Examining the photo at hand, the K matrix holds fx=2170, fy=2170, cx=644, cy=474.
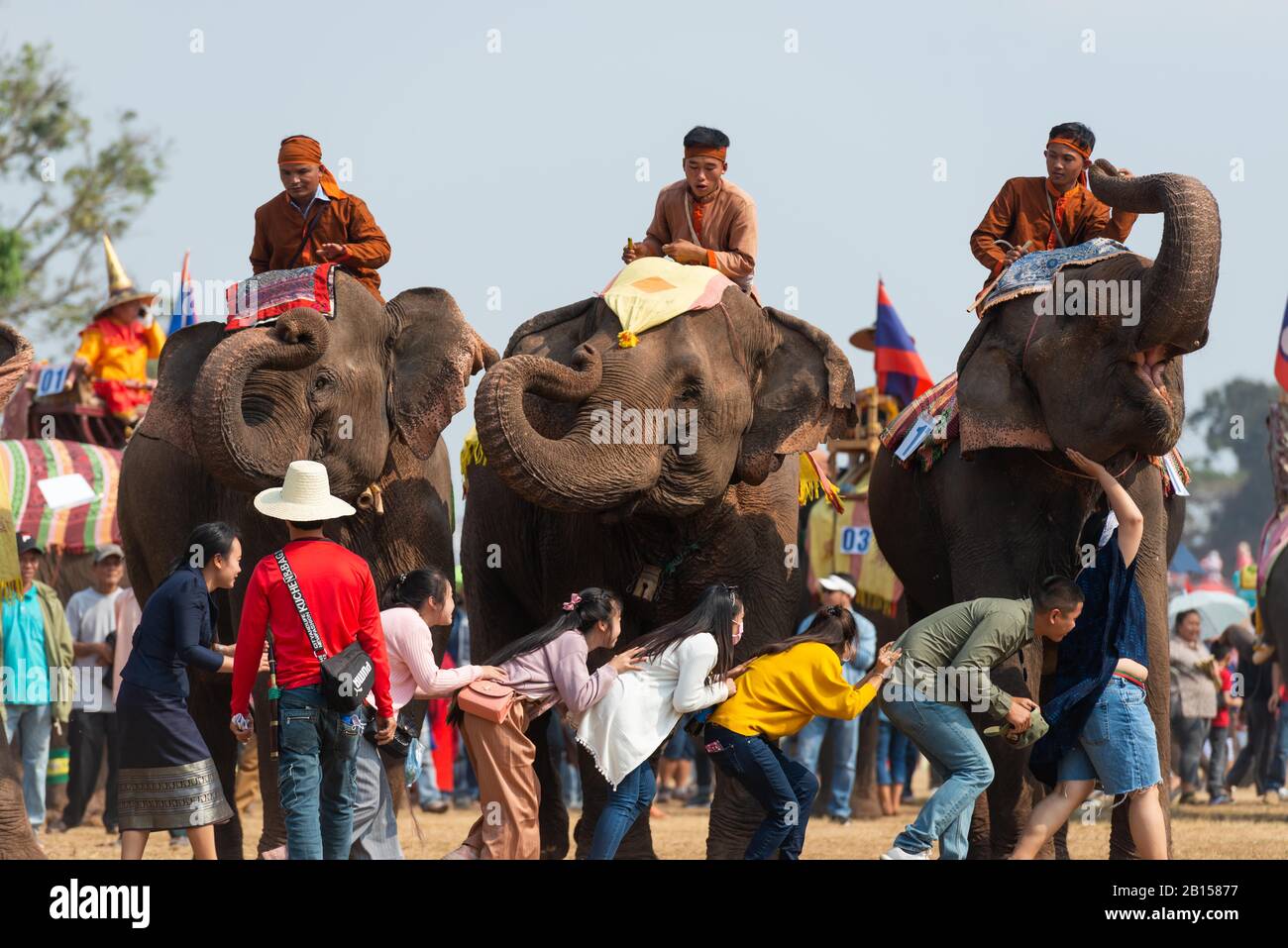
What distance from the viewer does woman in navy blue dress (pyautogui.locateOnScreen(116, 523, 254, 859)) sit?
9.00 meters

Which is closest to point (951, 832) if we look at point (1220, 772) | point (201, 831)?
point (201, 831)

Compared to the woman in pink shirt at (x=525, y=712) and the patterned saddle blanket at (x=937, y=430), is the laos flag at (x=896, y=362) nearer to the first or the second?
the patterned saddle blanket at (x=937, y=430)

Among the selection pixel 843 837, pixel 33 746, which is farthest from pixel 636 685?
pixel 33 746

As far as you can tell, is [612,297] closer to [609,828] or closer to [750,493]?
[750,493]

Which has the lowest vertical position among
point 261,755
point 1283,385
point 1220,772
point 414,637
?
point 1220,772

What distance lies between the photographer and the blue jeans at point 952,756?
9.43m

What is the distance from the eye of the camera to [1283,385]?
1596 centimetres

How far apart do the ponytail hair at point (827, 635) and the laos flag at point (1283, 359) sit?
708 cm

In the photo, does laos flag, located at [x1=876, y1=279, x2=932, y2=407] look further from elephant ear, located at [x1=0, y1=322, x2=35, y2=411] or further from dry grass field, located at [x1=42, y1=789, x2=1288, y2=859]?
elephant ear, located at [x1=0, y1=322, x2=35, y2=411]

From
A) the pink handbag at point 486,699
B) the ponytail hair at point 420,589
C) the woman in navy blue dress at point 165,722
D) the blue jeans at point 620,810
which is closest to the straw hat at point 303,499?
the woman in navy blue dress at point 165,722

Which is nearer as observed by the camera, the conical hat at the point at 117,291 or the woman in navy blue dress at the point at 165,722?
the woman in navy blue dress at the point at 165,722
